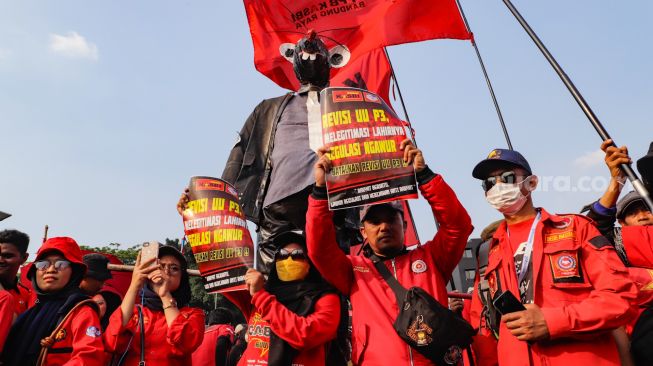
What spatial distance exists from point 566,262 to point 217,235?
2212mm

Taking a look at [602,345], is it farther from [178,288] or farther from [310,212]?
[178,288]

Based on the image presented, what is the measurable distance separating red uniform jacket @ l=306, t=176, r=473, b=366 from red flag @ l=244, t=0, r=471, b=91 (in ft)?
13.6

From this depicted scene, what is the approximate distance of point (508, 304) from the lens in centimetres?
276

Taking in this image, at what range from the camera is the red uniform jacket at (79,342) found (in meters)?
3.72

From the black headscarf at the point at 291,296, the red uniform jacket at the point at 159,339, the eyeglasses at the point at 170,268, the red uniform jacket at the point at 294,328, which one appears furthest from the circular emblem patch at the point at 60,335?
the black headscarf at the point at 291,296

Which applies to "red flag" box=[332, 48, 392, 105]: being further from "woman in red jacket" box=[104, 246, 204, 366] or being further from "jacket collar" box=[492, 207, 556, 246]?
"jacket collar" box=[492, 207, 556, 246]

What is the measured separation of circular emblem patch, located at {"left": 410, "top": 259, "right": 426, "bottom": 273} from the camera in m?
3.51

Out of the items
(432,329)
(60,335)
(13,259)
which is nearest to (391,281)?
(432,329)

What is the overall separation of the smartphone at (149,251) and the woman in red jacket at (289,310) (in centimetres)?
67

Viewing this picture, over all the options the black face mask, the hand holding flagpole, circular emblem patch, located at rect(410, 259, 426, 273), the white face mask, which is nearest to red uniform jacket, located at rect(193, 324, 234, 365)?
the black face mask

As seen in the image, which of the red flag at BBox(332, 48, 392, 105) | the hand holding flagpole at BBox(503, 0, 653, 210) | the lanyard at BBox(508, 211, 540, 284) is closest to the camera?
the hand holding flagpole at BBox(503, 0, 653, 210)

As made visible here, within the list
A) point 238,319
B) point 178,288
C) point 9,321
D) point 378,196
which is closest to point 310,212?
point 378,196

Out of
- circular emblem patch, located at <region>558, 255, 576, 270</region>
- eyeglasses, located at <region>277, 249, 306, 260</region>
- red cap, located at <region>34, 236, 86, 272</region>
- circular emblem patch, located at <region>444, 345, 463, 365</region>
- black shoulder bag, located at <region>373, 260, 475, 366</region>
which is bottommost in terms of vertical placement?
circular emblem patch, located at <region>444, 345, 463, 365</region>

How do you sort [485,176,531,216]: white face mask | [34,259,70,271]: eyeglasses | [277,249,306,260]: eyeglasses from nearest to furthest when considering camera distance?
[485,176,531,216]: white face mask, [277,249,306,260]: eyeglasses, [34,259,70,271]: eyeglasses
